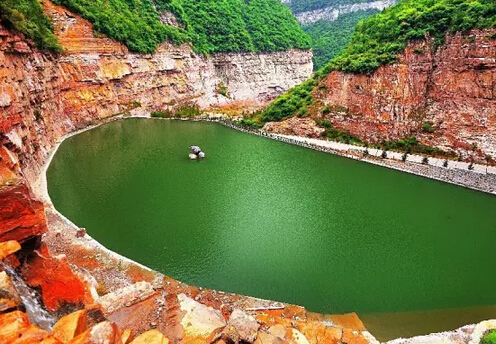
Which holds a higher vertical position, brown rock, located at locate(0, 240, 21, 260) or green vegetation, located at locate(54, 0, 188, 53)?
green vegetation, located at locate(54, 0, 188, 53)

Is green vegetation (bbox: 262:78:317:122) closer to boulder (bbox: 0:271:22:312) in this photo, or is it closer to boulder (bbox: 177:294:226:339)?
boulder (bbox: 177:294:226:339)

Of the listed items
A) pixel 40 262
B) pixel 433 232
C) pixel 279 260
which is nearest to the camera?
pixel 40 262

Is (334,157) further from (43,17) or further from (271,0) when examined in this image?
(271,0)

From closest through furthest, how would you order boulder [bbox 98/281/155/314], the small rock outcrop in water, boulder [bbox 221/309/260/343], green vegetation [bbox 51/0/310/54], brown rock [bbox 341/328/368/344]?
1. boulder [bbox 221/309/260/343]
2. boulder [bbox 98/281/155/314]
3. brown rock [bbox 341/328/368/344]
4. the small rock outcrop in water
5. green vegetation [bbox 51/0/310/54]

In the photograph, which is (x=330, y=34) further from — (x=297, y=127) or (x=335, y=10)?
(x=297, y=127)

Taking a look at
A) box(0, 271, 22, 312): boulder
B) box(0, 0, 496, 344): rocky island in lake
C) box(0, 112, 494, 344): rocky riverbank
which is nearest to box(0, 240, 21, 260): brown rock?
box(0, 0, 496, 344): rocky island in lake

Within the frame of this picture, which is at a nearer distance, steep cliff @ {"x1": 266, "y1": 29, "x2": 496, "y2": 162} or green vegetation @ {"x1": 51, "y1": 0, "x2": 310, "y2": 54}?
steep cliff @ {"x1": 266, "y1": 29, "x2": 496, "y2": 162}

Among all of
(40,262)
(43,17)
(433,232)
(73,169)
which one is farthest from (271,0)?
(40,262)
